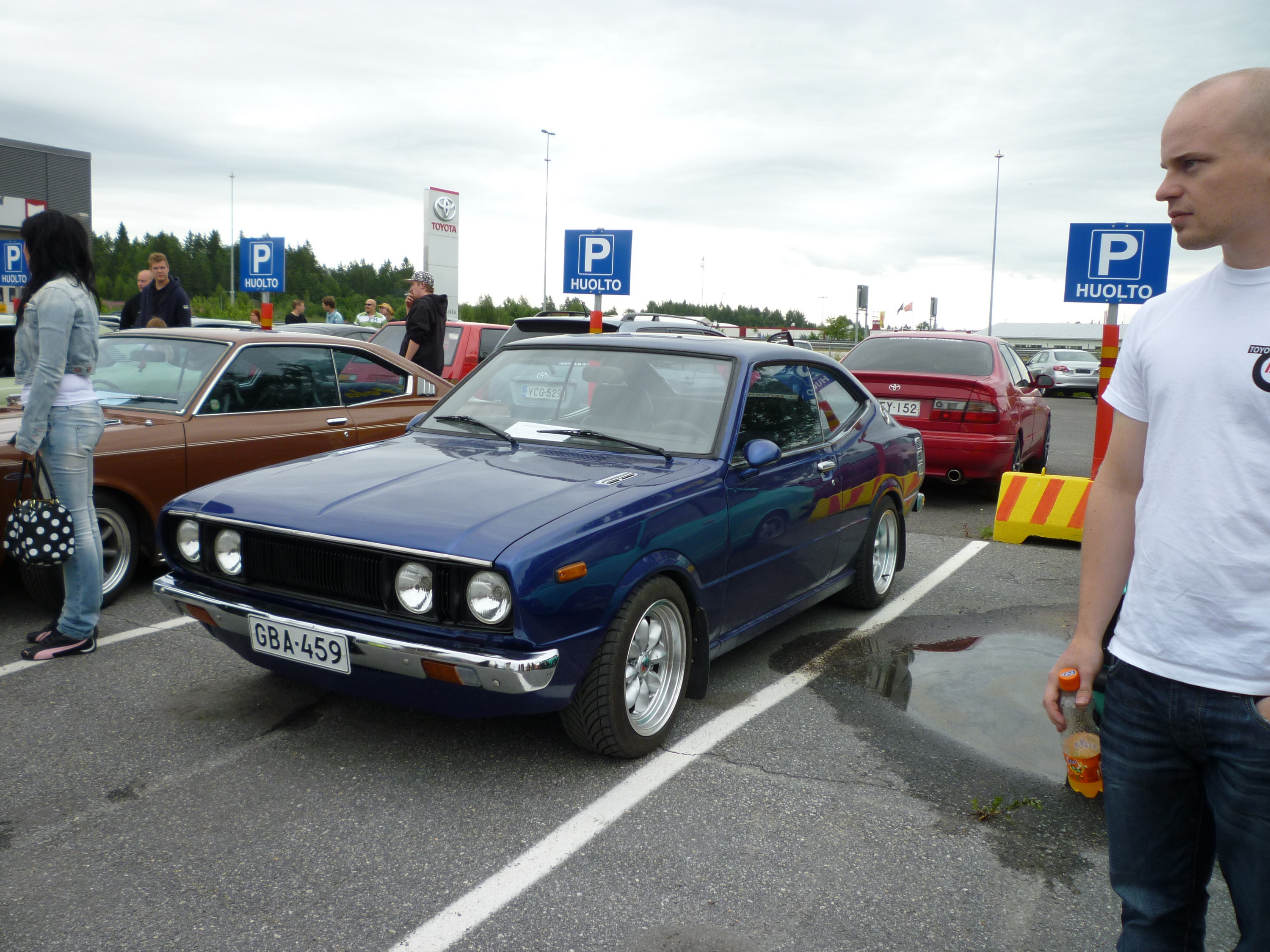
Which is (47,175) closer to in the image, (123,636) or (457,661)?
(123,636)

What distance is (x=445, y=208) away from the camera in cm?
2123

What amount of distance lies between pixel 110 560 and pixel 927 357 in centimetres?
690

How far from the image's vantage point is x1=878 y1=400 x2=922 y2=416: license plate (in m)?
8.87

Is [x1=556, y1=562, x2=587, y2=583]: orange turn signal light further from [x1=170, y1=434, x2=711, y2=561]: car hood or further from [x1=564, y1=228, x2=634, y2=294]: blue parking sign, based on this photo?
[x1=564, y1=228, x2=634, y2=294]: blue parking sign

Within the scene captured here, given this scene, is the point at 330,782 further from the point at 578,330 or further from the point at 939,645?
the point at 578,330

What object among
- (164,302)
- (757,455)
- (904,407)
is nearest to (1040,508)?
(904,407)

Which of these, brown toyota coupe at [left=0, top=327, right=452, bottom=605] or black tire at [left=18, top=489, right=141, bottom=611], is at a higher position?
brown toyota coupe at [left=0, top=327, right=452, bottom=605]

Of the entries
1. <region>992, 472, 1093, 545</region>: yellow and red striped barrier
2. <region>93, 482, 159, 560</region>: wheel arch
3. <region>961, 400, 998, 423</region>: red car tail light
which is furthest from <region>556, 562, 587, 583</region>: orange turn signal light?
<region>961, 400, 998, 423</region>: red car tail light

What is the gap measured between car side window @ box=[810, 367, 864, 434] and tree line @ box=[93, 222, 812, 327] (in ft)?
225

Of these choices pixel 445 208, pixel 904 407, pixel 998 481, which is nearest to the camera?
pixel 904 407

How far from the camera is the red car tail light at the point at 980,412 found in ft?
28.4

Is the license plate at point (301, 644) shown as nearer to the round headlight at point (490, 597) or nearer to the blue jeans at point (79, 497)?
the round headlight at point (490, 597)

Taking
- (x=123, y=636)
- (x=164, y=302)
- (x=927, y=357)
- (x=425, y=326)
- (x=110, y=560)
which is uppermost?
(x=164, y=302)

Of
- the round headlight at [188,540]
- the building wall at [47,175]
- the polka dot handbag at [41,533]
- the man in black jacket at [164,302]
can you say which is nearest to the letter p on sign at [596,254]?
the man in black jacket at [164,302]
